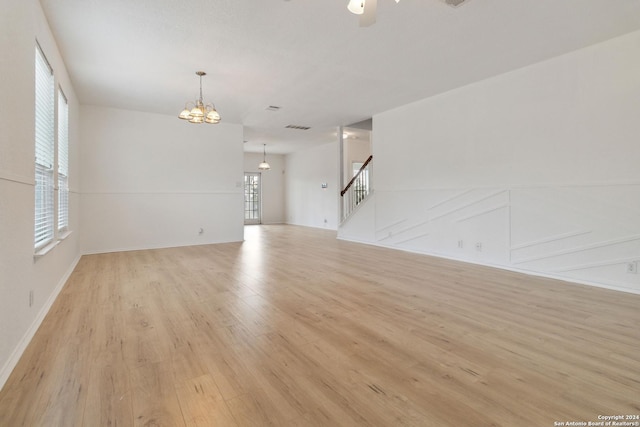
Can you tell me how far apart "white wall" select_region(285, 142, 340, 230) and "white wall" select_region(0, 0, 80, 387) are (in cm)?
788

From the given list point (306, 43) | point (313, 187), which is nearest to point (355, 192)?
point (313, 187)

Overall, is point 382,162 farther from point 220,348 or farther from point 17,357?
point 17,357

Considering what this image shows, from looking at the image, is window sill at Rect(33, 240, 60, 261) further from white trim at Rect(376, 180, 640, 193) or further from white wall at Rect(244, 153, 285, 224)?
white wall at Rect(244, 153, 285, 224)

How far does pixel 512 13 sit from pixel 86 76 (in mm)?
5690

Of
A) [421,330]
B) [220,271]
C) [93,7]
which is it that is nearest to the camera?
[421,330]

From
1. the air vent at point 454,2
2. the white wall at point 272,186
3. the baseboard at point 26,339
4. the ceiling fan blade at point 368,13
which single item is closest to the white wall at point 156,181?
the baseboard at point 26,339

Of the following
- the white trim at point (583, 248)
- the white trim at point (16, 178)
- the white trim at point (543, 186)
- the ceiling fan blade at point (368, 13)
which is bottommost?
the white trim at point (583, 248)

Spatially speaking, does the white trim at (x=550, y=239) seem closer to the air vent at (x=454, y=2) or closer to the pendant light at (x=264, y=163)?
the air vent at (x=454, y=2)

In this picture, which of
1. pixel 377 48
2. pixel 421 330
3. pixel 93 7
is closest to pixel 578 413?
pixel 421 330

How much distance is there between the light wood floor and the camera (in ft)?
5.00

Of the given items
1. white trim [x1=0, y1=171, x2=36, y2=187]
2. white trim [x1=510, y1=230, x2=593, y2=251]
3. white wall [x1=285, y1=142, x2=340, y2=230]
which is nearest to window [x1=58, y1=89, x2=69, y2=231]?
white trim [x1=0, y1=171, x2=36, y2=187]

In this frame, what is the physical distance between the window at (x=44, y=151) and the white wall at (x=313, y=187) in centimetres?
732

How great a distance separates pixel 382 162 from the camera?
22.0 feet

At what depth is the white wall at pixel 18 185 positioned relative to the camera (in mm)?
1886
